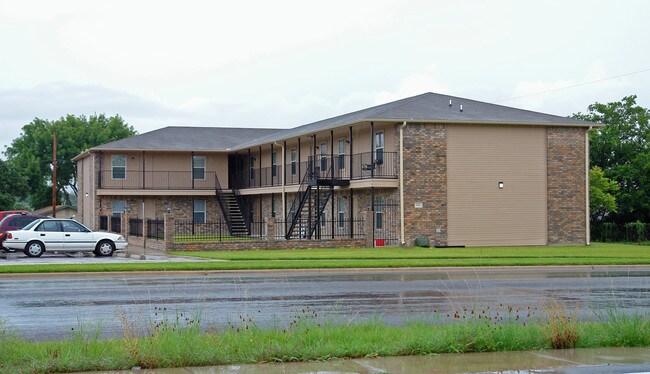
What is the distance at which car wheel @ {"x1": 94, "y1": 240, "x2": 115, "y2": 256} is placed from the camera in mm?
30703

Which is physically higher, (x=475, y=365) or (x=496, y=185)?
(x=496, y=185)

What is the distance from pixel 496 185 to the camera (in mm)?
36812

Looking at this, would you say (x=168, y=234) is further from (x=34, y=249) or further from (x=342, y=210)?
(x=342, y=210)

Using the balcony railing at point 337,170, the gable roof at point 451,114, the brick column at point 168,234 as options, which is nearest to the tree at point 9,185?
the balcony railing at point 337,170

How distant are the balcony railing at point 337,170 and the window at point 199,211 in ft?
8.06

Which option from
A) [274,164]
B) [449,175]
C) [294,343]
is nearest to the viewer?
[294,343]

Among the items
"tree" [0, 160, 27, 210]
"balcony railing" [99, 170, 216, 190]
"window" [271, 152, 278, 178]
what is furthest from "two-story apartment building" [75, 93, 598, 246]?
"tree" [0, 160, 27, 210]

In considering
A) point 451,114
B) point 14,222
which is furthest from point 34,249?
point 451,114

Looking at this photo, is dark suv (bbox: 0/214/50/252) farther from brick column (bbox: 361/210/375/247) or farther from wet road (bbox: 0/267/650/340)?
brick column (bbox: 361/210/375/247)

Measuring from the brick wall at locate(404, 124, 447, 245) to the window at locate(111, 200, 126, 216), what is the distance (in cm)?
2400

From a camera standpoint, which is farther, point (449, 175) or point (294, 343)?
point (449, 175)

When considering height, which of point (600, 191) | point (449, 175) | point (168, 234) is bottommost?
point (168, 234)

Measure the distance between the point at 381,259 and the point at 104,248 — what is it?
10.6m

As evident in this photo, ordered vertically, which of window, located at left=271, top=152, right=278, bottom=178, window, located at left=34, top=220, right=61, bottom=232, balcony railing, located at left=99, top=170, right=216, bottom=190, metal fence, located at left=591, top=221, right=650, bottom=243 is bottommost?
metal fence, located at left=591, top=221, right=650, bottom=243
